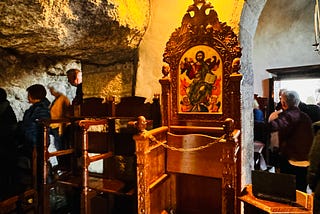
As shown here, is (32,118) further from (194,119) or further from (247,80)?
(247,80)

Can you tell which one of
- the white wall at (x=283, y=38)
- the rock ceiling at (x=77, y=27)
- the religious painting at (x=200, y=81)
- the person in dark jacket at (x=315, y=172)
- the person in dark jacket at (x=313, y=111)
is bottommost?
the person in dark jacket at (x=315, y=172)

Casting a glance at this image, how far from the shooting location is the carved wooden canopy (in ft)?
7.00

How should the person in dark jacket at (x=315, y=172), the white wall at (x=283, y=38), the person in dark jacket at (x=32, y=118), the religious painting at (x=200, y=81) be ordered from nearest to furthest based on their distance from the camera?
the person in dark jacket at (x=315, y=172) → the religious painting at (x=200, y=81) → the person in dark jacket at (x=32, y=118) → the white wall at (x=283, y=38)

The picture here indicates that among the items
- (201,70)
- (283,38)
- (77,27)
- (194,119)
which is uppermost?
(283,38)

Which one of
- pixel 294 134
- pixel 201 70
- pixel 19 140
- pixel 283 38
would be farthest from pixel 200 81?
pixel 283 38

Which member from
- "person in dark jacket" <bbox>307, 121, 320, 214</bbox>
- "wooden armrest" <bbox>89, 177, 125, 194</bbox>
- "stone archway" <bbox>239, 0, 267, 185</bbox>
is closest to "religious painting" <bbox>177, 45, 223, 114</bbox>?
"stone archway" <bbox>239, 0, 267, 185</bbox>

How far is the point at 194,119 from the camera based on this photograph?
2.35 m

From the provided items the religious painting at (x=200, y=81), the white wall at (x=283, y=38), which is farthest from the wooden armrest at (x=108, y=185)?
the white wall at (x=283, y=38)

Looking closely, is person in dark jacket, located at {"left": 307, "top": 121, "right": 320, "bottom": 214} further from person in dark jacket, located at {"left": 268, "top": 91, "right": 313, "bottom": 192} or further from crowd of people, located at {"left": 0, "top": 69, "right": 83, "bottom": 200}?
crowd of people, located at {"left": 0, "top": 69, "right": 83, "bottom": 200}

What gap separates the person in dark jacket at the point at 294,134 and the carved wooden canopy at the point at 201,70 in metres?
0.97

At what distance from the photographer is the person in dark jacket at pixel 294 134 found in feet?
9.03

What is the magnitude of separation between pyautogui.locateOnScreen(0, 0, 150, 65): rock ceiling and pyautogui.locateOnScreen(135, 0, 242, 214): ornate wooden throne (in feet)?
1.71

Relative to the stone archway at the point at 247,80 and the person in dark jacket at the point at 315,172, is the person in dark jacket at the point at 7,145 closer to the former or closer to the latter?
the stone archway at the point at 247,80

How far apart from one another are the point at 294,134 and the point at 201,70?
4.51ft
